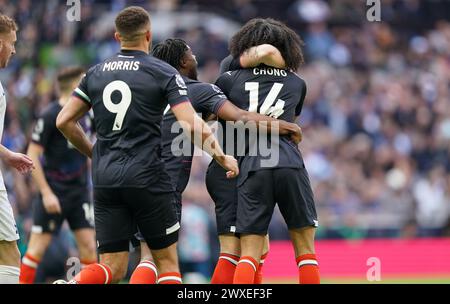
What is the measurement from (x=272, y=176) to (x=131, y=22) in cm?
175

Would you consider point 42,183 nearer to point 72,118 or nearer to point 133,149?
point 72,118

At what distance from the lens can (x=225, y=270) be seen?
8.24 meters

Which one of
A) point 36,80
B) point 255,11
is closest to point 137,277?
point 36,80

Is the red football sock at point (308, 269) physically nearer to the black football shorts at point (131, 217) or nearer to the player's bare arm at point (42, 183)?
the black football shorts at point (131, 217)

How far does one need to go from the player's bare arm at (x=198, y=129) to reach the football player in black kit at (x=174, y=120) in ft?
2.20

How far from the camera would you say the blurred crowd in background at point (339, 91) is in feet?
56.4

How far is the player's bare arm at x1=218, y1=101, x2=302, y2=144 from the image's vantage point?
25.3 ft

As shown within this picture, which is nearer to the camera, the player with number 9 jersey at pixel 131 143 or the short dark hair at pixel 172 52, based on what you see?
the player with number 9 jersey at pixel 131 143

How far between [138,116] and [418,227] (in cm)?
1241

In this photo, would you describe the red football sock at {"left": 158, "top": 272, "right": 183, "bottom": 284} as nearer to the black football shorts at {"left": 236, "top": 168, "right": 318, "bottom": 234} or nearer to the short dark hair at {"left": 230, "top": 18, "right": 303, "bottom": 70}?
the black football shorts at {"left": 236, "top": 168, "right": 318, "bottom": 234}

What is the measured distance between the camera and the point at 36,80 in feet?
57.8

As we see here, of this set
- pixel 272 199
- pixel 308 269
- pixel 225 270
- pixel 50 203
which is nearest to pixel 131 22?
pixel 272 199

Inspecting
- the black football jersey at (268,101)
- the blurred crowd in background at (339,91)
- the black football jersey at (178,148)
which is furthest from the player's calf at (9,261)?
the blurred crowd in background at (339,91)

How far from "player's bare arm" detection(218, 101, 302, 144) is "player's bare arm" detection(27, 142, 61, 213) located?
3.41 m
